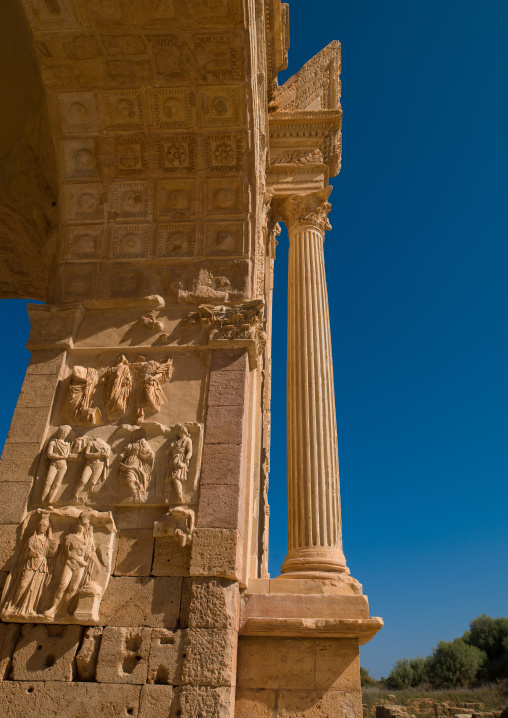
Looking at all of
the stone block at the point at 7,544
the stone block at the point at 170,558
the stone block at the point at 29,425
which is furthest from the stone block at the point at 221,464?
the stone block at the point at 7,544

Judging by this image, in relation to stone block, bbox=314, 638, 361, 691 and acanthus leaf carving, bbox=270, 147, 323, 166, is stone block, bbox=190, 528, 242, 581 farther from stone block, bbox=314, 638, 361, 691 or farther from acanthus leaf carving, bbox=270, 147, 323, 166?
acanthus leaf carving, bbox=270, 147, 323, 166

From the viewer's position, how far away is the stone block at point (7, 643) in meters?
5.71

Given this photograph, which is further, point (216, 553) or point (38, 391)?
point (38, 391)

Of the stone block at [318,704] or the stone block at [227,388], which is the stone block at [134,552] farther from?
the stone block at [318,704]

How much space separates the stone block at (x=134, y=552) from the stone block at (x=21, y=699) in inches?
48.5

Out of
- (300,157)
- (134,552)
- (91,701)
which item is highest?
(300,157)

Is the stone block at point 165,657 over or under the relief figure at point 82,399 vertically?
under

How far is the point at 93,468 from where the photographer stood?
673 centimetres

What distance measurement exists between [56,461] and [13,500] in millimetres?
659

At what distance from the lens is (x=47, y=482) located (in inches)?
262

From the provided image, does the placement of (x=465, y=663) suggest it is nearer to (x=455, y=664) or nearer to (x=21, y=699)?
(x=455, y=664)

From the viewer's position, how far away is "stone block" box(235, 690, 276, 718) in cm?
594

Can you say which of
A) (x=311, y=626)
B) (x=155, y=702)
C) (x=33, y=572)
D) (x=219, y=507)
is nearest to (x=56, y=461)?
(x=33, y=572)

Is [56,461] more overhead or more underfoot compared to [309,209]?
more underfoot
